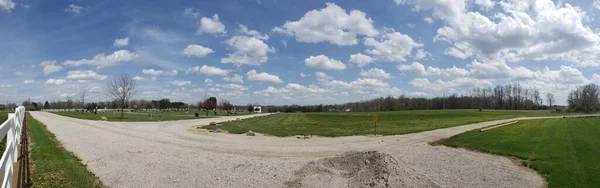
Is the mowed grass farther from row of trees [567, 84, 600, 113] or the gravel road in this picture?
row of trees [567, 84, 600, 113]

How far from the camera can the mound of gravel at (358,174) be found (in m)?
10.3

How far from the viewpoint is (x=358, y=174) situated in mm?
11109

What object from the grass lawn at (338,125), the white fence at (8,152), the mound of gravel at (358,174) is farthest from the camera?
the grass lawn at (338,125)

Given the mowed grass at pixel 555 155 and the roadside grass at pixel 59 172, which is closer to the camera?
the roadside grass at pixel 59 172

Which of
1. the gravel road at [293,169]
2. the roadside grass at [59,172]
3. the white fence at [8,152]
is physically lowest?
the gravel road at [293,169]

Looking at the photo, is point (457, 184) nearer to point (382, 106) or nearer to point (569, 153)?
point (569, 153)

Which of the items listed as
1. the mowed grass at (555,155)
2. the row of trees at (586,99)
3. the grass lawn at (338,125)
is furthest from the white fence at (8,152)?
the row of trees at (586,99)

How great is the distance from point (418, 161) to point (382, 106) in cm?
14613

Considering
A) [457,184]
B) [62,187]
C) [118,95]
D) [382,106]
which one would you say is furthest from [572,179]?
[382,106]

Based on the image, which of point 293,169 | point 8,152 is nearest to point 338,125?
point 293,169

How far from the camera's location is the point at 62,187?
855cm

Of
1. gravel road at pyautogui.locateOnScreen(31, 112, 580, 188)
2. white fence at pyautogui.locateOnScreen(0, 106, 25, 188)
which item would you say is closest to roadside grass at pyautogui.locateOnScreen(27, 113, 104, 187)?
gravel road at pyautogui.locateOnScreen(31, 112, 580, 188)

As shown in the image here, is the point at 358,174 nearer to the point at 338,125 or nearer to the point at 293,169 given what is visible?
the point at 293,169

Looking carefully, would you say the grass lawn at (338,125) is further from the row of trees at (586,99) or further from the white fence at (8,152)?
the row of trees at (586,99)
